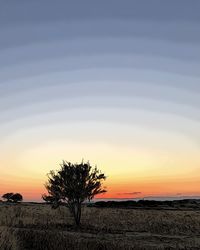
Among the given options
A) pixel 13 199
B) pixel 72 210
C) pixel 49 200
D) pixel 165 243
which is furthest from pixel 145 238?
pixel 13 199

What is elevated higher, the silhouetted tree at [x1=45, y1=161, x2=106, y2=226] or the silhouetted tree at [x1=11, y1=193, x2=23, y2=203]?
the silhouetted tree at [x1=11, y1=193, x2=23, y2=203]

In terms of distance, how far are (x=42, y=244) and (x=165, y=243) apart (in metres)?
8.24

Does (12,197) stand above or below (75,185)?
above

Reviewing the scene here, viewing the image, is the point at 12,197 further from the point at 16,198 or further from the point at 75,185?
the point at 75,185

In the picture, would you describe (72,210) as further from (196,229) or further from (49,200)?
(196,229)

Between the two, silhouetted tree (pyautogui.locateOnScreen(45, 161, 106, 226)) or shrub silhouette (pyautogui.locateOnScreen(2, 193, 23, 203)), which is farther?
shrub silhouette (pyautogui.locateOnScreen(2, 193, 23, 203))

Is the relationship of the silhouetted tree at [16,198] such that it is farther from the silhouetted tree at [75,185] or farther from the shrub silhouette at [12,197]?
the silhouetted tree at [75,185]

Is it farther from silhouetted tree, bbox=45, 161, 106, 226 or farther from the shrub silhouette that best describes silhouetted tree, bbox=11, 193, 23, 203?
silhouetted tree, bbox=45, 161, 106, 226

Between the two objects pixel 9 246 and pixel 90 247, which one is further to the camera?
pixel 90 247

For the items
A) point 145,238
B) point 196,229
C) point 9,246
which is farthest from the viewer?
point 196,229

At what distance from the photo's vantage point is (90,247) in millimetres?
14188

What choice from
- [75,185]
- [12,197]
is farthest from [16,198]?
[75,185]

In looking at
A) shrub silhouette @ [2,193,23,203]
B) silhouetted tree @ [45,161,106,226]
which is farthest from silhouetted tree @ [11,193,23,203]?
silhouetted tree @ [45,161,106,226]

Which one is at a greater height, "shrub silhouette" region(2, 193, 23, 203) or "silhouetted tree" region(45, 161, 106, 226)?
"shrub silhouette" region(2, 193, 23, 203)
